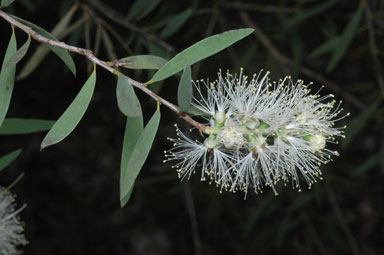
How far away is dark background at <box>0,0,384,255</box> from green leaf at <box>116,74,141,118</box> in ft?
5.27

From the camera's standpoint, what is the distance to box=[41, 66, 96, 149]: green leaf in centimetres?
149

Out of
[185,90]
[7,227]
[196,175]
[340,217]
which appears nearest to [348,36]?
[340,217]

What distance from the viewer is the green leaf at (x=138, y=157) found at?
1.50m

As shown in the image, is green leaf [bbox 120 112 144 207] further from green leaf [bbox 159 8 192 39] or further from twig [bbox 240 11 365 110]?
twig [bbox 240 11 365 110]

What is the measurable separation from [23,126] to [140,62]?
75 centimetres

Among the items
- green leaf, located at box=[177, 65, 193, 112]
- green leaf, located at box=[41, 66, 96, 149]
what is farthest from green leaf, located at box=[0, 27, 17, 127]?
green leaf, located at box=[177, 65, 193, 112]

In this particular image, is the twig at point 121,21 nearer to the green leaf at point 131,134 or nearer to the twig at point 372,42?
the green leaf at point 131,134

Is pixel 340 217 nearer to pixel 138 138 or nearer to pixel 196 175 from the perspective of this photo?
pixel 196 175

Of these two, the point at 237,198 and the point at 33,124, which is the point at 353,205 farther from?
the point at 33,124

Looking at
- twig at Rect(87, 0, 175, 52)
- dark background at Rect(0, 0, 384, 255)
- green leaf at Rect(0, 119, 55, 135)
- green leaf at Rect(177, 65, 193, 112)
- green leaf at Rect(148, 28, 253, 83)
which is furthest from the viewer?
dark background at Rect(0, 0, 384, 255)

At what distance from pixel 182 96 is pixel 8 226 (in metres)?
1.28

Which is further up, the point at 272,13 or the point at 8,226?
the point at 272,13

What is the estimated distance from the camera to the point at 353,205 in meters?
4.96

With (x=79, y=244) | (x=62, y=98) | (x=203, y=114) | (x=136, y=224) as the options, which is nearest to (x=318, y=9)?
(x=203, y=114)
